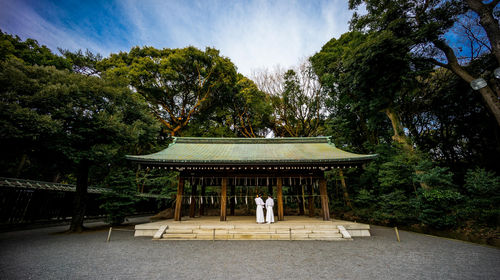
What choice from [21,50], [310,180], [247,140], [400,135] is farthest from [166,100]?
[400,135]

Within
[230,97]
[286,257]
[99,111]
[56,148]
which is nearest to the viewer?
[286,257]

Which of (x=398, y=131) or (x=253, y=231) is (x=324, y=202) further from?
(x=398, y=131)

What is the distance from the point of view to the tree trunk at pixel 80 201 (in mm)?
8133

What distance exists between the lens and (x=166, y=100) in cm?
1733

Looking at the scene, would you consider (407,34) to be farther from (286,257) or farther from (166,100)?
(166,100)

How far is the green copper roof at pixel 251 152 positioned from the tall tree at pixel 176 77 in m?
8.11

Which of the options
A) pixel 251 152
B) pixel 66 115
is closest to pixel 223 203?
pixel 251 152

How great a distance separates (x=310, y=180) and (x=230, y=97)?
42.5 ft

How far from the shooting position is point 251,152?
9.29m

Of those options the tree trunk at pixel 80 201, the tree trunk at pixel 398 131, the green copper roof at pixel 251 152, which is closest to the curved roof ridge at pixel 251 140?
the green copper roof at pixel 251 152

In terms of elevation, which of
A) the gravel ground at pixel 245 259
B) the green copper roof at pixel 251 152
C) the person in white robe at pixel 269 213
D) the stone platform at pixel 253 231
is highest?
the green copper roof at pixel 251 152

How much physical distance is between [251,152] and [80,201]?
8.41 metres

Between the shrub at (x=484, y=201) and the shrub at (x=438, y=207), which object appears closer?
the shrub at (x=484, y=201)

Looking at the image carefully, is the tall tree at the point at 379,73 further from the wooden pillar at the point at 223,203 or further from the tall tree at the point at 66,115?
the tall tree at the point at 66,115
